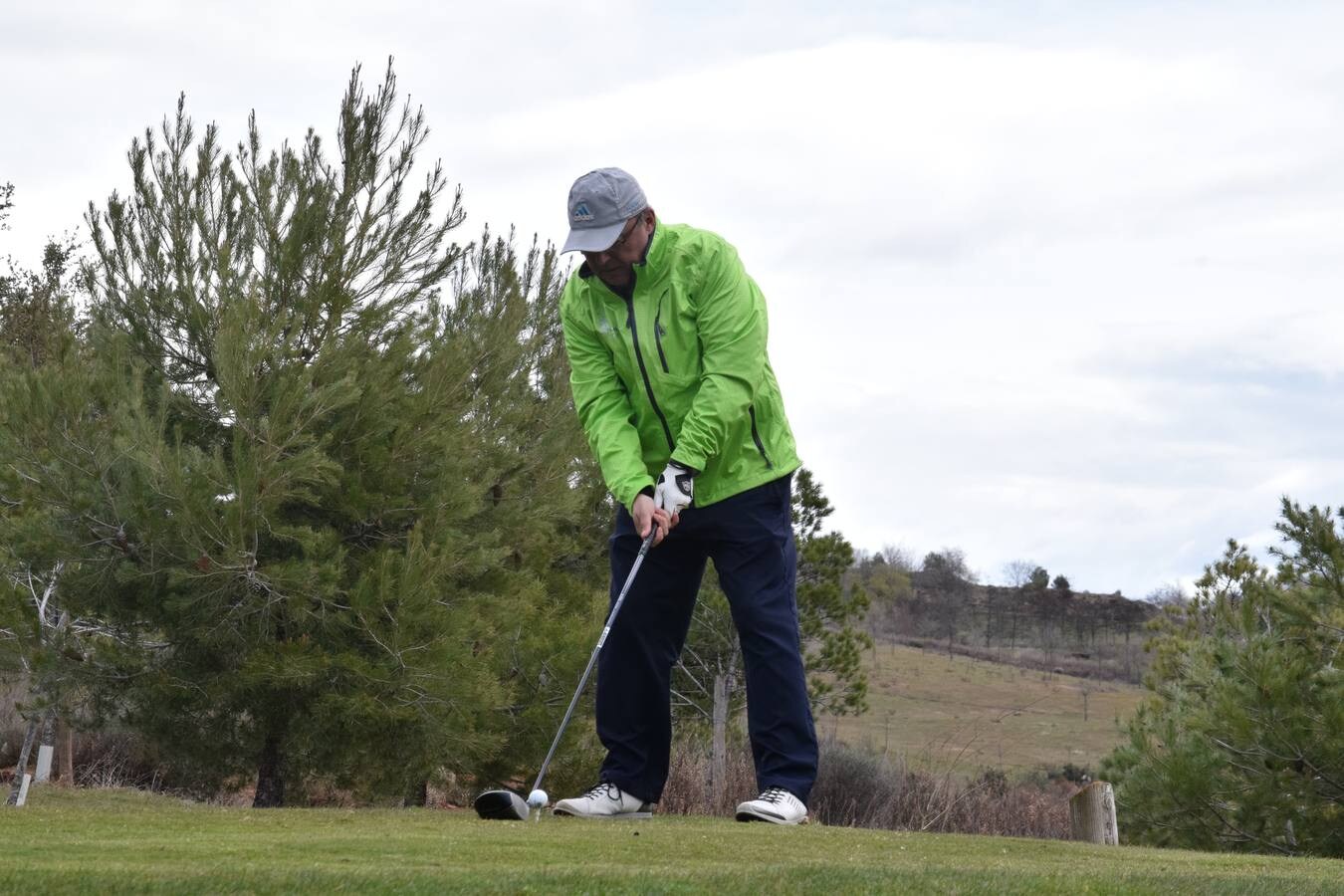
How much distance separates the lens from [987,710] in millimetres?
39469

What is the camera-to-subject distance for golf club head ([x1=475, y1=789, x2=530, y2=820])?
4.87m

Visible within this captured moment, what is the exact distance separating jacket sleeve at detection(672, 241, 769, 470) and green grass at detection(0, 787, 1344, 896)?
1.25 meters

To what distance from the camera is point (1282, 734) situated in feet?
27.0

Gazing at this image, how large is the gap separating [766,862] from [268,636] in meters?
6.79

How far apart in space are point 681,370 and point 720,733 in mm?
12178

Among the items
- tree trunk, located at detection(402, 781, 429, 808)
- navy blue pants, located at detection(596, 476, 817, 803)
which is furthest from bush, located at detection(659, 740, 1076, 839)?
navy blue pants, located at detection(596, 476, 817, 803)

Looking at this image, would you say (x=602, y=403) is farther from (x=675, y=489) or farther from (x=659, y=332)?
(x=675, y=489)

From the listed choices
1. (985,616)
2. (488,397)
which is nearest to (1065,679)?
(985,616)

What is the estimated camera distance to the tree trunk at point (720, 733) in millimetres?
12217

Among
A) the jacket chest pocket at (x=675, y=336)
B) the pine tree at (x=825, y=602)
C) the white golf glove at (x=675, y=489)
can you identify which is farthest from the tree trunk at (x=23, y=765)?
the pine tree at (x=825, y=602)

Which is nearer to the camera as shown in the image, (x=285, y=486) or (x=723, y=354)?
(x=723, y=354)

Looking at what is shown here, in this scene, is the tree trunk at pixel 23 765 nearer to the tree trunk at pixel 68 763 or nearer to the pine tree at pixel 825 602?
the tree trunk at pixel 68 763

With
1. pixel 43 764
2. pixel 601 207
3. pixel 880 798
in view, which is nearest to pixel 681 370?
pixel 601 207

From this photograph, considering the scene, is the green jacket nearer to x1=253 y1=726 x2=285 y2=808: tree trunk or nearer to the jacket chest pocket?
the jacket chest pocket
